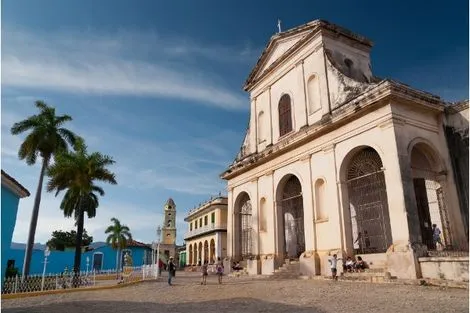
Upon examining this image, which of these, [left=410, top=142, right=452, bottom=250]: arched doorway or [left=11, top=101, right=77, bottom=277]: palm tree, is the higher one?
[left=11, top=101, right=77, bottom=277]: palm tree

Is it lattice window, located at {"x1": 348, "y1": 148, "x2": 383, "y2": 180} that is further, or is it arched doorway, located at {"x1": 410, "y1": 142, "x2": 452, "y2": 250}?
lattice window, located at {"x1": 348, "y1": 148, "x2": 383, "y2": 180}

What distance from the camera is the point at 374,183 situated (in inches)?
645

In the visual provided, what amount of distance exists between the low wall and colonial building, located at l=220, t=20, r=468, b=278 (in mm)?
330

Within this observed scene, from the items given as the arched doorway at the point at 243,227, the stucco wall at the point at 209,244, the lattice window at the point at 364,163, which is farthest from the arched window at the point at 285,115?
the stucco wall at the point at 209,244

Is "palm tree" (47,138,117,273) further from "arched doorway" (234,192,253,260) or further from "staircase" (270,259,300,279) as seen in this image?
"staircase" (270,259,300,279)

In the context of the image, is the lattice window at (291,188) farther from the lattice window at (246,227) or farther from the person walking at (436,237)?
the person walking at (436,237)

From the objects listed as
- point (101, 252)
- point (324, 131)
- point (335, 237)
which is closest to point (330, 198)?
point (335, 237)

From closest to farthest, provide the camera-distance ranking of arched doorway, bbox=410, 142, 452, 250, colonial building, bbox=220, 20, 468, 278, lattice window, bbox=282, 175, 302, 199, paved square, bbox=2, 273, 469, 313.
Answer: paved square, bbox=2, 273, 469, 313 → colonial building, bbox=220, 20, 468, 278 → arched doorway, bbox=410, 142, 452, 250 → lattice window, bbox=282, 175, 302, 199

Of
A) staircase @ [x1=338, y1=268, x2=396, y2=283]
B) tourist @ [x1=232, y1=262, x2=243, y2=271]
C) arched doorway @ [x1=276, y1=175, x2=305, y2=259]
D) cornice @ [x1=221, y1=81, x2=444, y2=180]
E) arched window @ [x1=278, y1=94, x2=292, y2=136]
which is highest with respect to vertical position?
arched window @ [x1=278, y1=94, x2=292, y2=136]

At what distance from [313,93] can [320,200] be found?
17.4ft

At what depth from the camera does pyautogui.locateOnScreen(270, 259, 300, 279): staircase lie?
1630 centimetres

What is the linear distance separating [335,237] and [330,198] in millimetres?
1590

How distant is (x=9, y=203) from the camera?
945cm

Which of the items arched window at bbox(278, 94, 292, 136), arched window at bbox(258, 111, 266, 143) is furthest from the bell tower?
arched window at bbox(278, 94, 292, 136)
